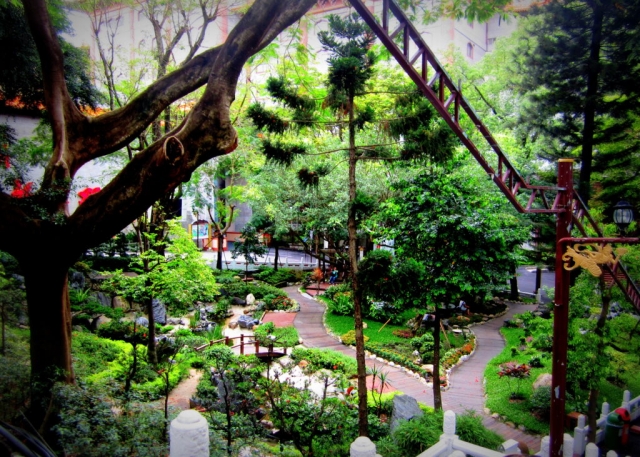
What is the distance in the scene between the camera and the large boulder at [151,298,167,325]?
607 inches

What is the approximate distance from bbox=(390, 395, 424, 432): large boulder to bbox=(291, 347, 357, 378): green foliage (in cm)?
302

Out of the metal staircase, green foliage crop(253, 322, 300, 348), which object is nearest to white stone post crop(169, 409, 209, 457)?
the metal staircase

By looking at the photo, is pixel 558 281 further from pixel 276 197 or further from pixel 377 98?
pixel 276 197

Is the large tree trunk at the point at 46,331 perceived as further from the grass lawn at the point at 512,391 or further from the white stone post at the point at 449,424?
the grass lawn at the point at 512,391

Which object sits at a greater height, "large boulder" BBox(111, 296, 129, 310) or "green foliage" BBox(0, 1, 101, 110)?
"green foliage" BBox(0, 1, 101, 110)

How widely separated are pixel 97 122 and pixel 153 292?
618cm

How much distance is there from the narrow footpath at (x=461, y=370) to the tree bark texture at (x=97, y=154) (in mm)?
8051

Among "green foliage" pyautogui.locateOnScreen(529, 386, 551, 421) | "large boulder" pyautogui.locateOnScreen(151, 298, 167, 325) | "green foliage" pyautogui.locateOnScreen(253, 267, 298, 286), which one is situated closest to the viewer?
"green foliage" pyautogui.locateOnScreen(529, 386, 551, 421)

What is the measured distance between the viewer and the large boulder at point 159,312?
15.4 meters

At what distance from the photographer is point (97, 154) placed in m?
5.54

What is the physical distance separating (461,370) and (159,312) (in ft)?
34.4

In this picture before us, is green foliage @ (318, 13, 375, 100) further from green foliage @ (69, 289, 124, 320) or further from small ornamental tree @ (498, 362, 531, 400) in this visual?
green foliage @ (69, 289, 124, 320)

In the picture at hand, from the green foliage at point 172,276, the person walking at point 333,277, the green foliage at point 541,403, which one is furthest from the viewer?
the person walking at point 333,277

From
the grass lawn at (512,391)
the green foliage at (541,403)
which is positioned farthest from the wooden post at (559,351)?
the green foliage at (541,403)
